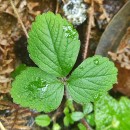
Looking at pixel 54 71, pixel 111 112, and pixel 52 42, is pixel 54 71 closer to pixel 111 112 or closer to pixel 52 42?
pixel 52 42

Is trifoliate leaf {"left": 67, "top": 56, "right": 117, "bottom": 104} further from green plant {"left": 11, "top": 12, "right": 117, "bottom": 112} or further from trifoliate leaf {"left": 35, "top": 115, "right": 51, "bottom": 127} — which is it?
trifoliate leaf {"left": 35, "top": 115, "right": 51, "bottom": 127}

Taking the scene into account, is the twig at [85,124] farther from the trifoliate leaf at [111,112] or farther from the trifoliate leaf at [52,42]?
the trifoliate leaf at [52,42]

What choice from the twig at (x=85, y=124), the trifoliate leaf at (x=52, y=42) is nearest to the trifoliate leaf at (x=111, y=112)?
the twig at (x=85, y=124)

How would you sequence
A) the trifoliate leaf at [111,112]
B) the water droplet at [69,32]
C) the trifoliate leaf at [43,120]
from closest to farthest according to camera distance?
the water droplet at [69,32] < the trifoliate leaf at [43,120] < the trifoliate leaf at [111,112]

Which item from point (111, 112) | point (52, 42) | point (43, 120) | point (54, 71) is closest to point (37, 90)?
point (54, 71)

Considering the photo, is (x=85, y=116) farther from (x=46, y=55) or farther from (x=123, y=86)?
(x=46, y=55)

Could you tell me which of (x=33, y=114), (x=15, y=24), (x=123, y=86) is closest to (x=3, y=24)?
(x=15, y=24)

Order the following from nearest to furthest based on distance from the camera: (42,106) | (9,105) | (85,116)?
(42,106), (9,105), (85,116)
